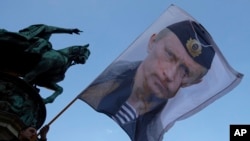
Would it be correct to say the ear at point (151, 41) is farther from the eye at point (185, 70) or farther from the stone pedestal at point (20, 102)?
the stone pedestal at point (20, 102)

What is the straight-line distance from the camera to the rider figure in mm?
25375

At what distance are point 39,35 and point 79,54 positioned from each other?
1.76m

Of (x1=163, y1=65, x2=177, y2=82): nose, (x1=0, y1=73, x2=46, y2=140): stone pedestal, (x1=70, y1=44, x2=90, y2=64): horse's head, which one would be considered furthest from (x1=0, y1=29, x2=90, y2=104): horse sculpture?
(x1=163, y1=65, x2=177, y2=82): nose

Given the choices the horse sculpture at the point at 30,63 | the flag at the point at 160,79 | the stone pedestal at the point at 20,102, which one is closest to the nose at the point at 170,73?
the flag at the point at 160,79

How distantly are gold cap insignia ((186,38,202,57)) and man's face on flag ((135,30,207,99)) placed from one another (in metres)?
0.19

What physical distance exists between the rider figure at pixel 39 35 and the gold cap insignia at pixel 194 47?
548 cm

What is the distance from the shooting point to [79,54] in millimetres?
26859

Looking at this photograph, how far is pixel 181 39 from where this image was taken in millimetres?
23797

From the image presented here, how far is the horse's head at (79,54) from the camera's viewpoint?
1051 inches

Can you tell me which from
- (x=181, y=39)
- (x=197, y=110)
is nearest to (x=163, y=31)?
(x=181, y=39)

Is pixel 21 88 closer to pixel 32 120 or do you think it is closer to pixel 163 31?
pixel 32 120

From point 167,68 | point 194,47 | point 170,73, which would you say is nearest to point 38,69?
point 167,68

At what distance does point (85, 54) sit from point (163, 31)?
4287mm

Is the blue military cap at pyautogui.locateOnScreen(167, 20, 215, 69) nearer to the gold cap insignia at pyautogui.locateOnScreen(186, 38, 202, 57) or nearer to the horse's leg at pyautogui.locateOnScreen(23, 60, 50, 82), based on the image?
the gold cap insignia at pyautogui.locateOnScreen(186, 38, 202, 57)
